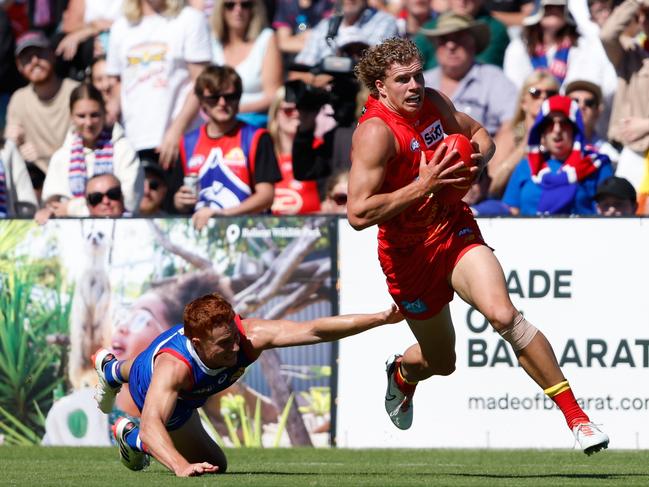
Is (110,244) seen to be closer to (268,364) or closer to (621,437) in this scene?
(268,364)

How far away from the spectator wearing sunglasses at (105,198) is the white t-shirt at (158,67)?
4.68 ft

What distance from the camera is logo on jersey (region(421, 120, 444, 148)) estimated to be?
27.5 ft

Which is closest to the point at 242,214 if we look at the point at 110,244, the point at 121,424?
the point at 110,244

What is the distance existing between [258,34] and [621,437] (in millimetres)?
5246

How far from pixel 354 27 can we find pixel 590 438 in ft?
21.3

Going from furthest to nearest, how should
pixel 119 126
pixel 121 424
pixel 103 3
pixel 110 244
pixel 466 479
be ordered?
1. pixel 103 3
2. pixel 119 126
3. pixel 110 244
4. pixel 121 424
5. pixel 466 479

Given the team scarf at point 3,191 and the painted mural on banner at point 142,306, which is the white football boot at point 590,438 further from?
the team scarf at point 3,191

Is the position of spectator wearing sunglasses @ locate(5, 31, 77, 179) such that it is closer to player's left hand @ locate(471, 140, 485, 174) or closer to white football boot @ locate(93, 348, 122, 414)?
white football boot @ locate(93, 348, 122, 414)

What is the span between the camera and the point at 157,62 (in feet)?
44.3

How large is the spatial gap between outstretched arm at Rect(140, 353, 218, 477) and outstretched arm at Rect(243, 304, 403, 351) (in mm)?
524

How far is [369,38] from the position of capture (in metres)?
13.1

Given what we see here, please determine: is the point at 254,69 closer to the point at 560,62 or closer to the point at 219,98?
the point at 219,98

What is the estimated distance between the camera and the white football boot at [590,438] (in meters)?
7.64

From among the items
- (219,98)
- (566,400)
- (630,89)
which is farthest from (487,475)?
(630,89)
